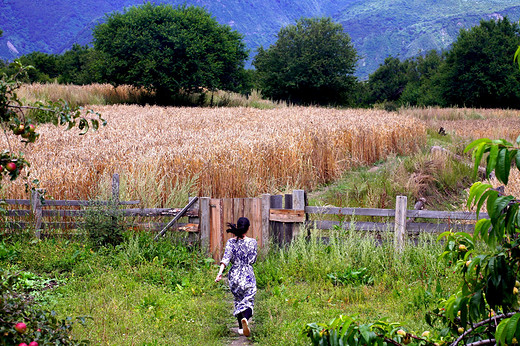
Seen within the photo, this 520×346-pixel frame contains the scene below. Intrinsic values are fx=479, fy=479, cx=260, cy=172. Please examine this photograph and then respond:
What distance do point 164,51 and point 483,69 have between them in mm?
39590

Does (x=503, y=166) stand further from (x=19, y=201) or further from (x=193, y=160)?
(x=193, y=160)

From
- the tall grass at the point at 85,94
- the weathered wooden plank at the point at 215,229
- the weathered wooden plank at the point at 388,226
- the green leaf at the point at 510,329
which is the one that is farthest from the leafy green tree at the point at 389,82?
the green leaf at the point at 510,329

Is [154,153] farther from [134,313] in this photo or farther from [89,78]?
[89,78]

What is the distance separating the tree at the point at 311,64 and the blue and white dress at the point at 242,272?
4959 cm


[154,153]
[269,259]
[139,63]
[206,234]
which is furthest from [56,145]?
[139,63]

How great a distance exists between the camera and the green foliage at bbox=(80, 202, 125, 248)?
8773 mm

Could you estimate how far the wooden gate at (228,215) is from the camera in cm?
878

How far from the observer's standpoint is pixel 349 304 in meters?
6.86

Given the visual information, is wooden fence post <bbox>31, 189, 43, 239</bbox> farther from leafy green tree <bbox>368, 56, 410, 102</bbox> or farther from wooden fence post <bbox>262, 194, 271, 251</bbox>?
Result: leafy green tree <bbox>368, 56, 410, 102</bbox>

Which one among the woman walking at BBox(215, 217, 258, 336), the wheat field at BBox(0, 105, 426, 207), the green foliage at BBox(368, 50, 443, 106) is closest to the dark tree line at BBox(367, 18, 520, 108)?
the green foliage at BBox(368, 50, 443, 106)

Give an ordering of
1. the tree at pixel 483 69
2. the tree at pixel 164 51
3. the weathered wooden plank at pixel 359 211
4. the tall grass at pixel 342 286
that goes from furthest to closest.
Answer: the tree at pixel 483 69 < the tree at pixel 164 51 < the weathered wooden plank at pixel 359 211 < the tall grass at pixel 342 286

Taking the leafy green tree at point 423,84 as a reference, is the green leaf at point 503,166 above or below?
below

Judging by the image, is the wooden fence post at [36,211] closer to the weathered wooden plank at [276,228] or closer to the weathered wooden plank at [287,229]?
the weathered wooden plank at [276,228]

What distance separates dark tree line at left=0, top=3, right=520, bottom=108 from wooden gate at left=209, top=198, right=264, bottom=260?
29.1 meters
